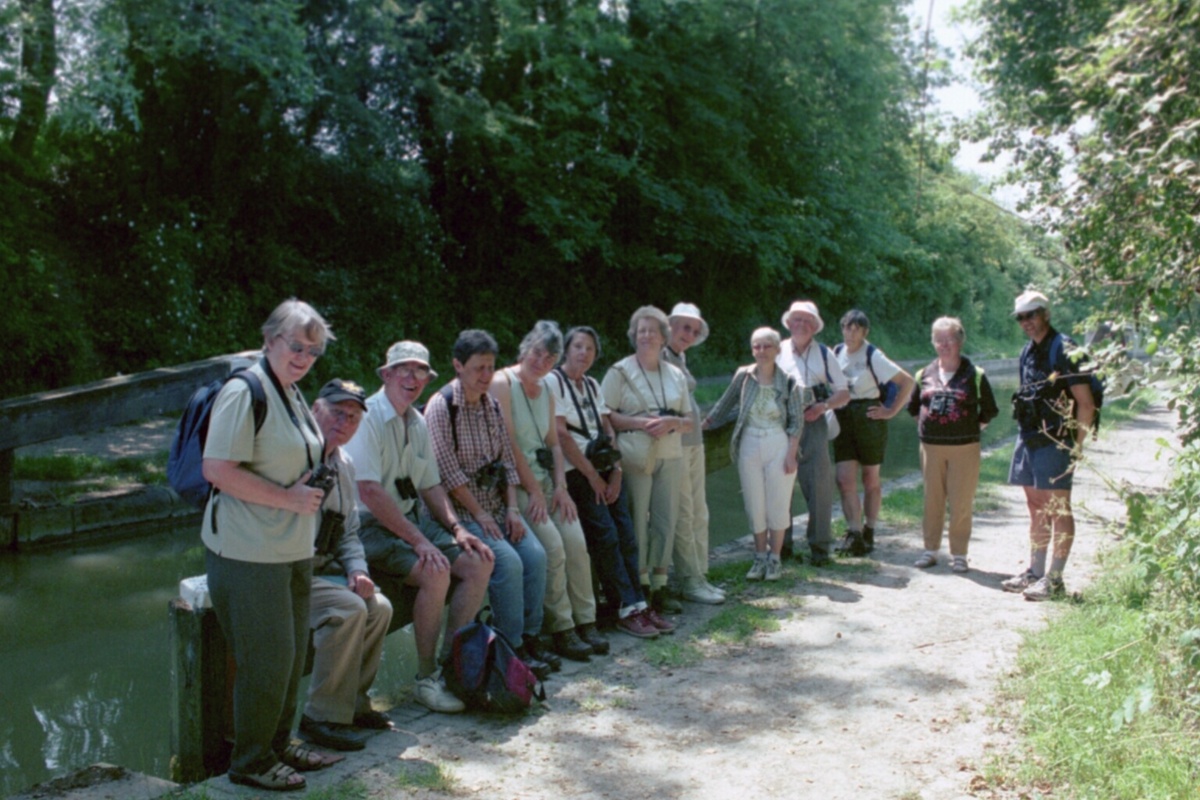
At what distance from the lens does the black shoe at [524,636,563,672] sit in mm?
4719

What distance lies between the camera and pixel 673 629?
213 inches

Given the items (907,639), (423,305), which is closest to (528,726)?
(907,639)

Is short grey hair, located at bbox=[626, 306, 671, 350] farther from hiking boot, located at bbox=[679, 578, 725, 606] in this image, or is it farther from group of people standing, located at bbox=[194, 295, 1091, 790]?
hiking boot, located at bbox=[679, 578, 725, 606]

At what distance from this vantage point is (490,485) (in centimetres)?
477

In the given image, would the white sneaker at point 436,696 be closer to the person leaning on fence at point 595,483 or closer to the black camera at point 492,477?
the black camera at point 492,477

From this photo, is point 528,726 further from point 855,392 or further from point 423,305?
point 423,305

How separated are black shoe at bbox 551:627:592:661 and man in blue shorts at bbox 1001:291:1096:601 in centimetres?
271

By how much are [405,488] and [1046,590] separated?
3.75 metres

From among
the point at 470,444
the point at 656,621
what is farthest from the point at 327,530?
the point at 656,621

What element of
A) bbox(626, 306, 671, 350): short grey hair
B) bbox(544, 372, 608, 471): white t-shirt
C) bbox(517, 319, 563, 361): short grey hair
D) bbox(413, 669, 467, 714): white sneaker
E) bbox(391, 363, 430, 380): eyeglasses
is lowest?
bbox(413, 669, 467, 714): white sneaker

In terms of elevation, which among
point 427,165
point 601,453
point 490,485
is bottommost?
point 490,485

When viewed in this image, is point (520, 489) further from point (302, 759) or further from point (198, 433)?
point (198, 433)

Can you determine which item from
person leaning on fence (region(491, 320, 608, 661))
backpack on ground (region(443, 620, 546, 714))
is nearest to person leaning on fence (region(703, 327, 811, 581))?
person leaning on fence (region(491, 320, 608, 661))

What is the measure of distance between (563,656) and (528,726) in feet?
2.80
